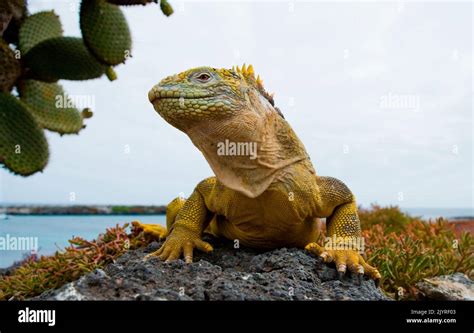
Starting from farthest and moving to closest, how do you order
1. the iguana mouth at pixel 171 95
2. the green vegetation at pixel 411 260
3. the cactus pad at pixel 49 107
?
the cactus pad at pixel 49 107, the green vegetation at pixel 411 260, the iguana mouth at pixel 171 95

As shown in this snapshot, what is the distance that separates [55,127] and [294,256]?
20.8 feet

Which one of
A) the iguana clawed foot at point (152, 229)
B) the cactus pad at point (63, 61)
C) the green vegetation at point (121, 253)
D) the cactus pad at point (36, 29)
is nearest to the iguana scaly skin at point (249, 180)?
the iguana clawed foot at point (152, 229)

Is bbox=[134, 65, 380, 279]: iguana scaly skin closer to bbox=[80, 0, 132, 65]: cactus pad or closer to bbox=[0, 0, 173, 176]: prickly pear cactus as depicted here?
bbox=[0, 0, 173, 176]: prickly pear cactus

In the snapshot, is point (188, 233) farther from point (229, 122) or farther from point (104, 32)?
point (104, 32)

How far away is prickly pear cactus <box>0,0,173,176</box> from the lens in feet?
26.6

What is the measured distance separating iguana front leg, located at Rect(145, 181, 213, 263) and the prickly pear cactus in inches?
139

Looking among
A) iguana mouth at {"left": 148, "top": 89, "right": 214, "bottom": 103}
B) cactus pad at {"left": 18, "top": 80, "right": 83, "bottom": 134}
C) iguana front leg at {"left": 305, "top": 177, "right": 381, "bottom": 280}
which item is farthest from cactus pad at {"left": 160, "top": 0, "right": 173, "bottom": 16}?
iguana front leg at {"left": 305, "top": 177, "right": 381, "bottom": 280}

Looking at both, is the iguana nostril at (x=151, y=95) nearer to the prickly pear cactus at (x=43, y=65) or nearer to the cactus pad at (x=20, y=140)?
the prickly pear cactus at (x=43, y=65)

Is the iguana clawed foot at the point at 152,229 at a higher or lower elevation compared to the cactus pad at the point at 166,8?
lower

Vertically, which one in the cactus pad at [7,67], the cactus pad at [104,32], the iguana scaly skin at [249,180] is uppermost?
the cactus pad at [104,32]

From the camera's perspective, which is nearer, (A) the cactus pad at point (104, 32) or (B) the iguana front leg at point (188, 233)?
(B) the iguana front leg at point (188, 233)

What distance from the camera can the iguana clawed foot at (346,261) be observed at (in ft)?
13.6
